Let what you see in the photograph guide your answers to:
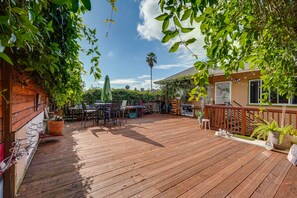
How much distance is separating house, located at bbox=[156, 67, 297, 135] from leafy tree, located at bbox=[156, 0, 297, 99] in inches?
109

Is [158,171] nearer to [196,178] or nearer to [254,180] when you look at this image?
[196,178]

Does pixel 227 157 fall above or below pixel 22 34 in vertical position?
below

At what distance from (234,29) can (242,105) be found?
760 centimetres

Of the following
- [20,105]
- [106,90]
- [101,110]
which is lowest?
[101,110]

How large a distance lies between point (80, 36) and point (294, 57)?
2429mm

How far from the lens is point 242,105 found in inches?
283

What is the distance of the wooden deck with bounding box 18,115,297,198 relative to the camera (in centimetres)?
209

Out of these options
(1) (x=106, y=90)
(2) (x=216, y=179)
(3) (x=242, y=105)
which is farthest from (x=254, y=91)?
(1) (x=106, y=90)

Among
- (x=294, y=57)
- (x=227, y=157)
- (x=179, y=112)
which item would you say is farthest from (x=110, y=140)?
(x=179, y=112)

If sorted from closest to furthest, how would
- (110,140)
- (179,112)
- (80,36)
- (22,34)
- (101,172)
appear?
1. (22,34)
2. (80,36)
3. (101,172)
4. (110,140)
5. (179,112)

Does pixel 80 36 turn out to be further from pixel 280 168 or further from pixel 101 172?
pixel 280 168

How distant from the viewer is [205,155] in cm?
335

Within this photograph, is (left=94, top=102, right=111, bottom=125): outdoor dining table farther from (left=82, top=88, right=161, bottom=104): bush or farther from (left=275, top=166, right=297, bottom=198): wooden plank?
(left=275, top=166, right=297, bottom=198): wooden plank

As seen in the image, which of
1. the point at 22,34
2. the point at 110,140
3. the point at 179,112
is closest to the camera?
the point at 22,34
